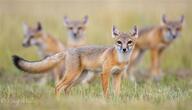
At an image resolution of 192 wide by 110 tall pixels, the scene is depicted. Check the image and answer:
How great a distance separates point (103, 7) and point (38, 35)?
6.51 metres

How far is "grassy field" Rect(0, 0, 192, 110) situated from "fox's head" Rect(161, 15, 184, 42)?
67cm

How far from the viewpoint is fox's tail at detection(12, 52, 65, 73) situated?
10449 mm

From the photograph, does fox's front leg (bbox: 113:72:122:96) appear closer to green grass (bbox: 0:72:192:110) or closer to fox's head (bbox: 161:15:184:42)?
green grass (bbox: 0:72:192:110)

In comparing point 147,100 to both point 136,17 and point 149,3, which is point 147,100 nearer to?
point 136,17

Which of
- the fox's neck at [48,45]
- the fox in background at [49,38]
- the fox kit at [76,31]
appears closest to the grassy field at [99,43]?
the fox in background at [49,38]

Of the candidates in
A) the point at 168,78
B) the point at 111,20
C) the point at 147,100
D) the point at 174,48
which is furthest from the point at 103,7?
the point at 147,100

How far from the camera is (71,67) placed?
10703mm

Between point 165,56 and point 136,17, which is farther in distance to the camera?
point 136,17

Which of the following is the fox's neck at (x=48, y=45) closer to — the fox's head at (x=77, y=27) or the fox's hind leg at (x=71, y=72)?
the fox's head at (x=77, y=27)

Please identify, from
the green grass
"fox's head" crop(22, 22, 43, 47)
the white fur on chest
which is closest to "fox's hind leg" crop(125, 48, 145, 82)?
"fox's head" crop(22, 22, 43, 47)

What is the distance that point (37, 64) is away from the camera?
10758mm

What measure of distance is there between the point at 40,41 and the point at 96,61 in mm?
5459

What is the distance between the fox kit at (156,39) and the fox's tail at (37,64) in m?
5.58

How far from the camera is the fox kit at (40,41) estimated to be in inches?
618
